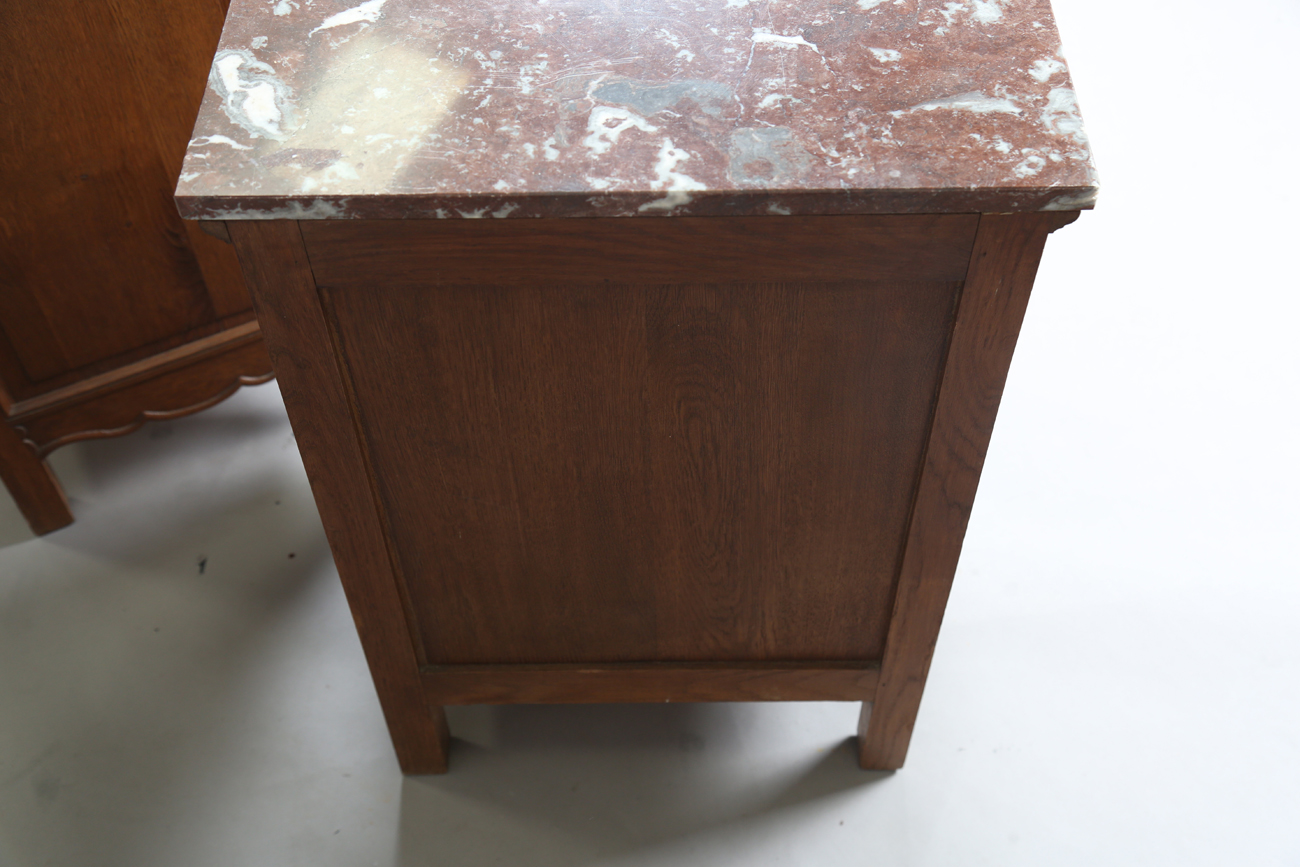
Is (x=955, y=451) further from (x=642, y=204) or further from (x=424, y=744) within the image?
(x=424, y=744)

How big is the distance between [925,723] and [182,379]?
4.31 ft

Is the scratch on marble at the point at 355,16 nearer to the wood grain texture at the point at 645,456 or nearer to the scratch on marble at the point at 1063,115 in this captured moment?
the wood grain texture at the point at 645,456

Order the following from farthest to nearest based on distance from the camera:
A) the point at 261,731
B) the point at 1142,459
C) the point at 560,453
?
the point at 1142,459
the point at 261,731
the point at 560,453

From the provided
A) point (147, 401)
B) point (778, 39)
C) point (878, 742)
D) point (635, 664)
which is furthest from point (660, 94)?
point (147, 401)

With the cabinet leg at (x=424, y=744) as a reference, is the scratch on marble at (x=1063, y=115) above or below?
above

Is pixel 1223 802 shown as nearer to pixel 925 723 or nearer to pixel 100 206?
pixel 925 723

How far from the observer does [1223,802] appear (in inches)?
53.5

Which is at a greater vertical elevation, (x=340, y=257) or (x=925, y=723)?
(x=340, y=257)

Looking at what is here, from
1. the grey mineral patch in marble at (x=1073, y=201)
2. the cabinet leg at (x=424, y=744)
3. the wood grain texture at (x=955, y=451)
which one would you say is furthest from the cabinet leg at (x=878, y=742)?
the grey mineral patch in marble at (x=1073, y=201)

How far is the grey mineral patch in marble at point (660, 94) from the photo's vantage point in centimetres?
89

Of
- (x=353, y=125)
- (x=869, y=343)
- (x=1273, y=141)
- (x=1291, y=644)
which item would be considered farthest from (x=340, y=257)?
(x=1273, y=141)

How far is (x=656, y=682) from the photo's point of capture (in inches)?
50.9

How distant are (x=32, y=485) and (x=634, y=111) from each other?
52.6 inches

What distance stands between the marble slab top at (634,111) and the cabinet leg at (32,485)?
98 cm
